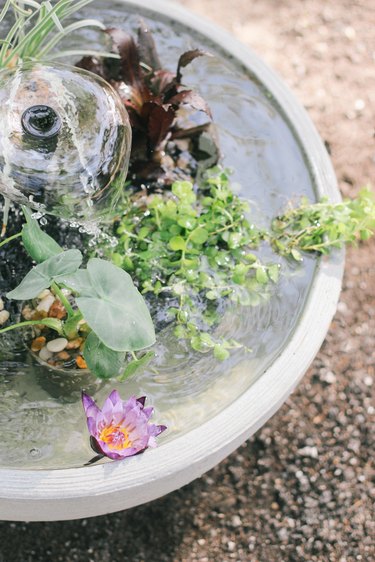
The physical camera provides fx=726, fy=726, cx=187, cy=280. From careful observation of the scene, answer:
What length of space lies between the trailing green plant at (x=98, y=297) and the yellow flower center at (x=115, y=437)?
0.10 meters

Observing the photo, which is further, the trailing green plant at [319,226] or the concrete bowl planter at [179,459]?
the trailing green plant at [319,226]

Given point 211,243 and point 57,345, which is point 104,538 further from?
point 211,243

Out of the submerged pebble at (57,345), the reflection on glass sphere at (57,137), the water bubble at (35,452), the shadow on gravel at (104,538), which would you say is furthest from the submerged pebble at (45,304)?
the shadow on gravel at (104,538)

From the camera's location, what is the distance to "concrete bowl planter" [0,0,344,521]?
124 centimetres

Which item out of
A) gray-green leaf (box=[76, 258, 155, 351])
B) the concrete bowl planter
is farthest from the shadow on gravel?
gray-green leaf (box=[76, 258, 155, 351])

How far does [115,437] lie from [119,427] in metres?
0.02

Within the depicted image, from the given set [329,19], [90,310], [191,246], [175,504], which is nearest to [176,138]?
[191,246]

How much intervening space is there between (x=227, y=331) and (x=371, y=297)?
3.15 ft

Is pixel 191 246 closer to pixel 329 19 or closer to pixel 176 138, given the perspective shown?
pixel 176 138

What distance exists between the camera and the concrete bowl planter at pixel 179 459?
4.05 feet

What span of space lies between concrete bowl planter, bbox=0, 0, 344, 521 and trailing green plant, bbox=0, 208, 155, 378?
179mm

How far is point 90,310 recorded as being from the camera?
1207 millimetres

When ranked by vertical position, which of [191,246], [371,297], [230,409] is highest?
[191,246]

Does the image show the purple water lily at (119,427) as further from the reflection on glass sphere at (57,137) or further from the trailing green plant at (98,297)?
the reflection on glass sphere at (57,137)
